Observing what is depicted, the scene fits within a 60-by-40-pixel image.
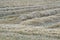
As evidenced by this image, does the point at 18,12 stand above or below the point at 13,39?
below

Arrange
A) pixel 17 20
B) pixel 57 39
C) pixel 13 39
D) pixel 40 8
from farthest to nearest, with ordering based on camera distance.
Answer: pixel 40 8 → pixel 17 20 → pixel 57 39 → pixel 13 39

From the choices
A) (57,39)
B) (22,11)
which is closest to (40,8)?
(22,11)

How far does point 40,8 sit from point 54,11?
7.35 metres

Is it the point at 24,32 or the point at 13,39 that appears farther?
the point at 24,32

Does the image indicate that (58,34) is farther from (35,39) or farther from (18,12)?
(18,12)

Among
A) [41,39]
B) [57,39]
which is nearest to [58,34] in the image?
[57,39]

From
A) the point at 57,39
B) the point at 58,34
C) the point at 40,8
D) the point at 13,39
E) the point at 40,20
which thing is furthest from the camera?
the point at 40,8

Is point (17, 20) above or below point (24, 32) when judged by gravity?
below

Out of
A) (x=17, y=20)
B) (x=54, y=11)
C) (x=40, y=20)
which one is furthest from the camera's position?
(x=54, y=11)

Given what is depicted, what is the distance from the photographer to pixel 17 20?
48.5 meters

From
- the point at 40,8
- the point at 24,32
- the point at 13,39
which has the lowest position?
the point at 40,8

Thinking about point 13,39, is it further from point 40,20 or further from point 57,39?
point 40,20

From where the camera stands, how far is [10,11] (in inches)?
2323

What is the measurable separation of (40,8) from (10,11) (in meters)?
10.6
